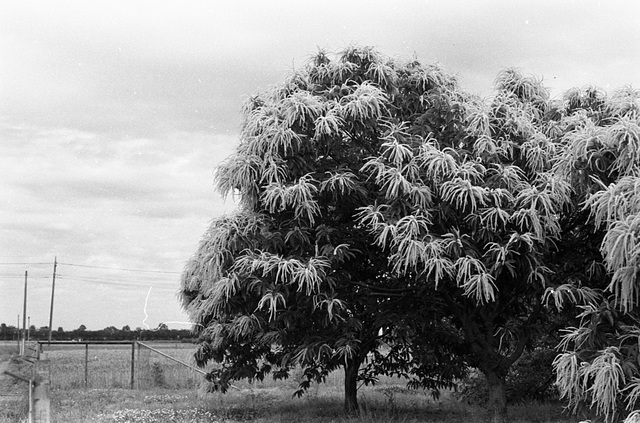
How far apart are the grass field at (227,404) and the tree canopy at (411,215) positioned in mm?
1257

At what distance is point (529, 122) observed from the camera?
1259cm

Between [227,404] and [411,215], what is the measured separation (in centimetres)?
774

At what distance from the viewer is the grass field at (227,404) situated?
44.4 feet

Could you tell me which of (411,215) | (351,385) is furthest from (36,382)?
(351,385)

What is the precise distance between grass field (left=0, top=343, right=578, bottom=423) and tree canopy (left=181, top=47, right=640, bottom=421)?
1.26 m

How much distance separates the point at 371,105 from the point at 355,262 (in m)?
2.70

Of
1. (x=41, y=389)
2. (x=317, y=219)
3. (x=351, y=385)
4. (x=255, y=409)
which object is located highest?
(x=317, y=219)

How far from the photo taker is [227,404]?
54.4 ft

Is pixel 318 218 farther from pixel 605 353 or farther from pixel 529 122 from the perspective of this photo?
pixel 605 353

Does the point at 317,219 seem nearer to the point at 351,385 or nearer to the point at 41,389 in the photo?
the point at 351,385

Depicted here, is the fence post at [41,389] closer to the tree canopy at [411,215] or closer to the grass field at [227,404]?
the tree canopy at [411,215]

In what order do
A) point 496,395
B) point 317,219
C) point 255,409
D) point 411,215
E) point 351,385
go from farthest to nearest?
point 255,409 → point 351,385 → point 496,395 → point 317,219 → point 411,215

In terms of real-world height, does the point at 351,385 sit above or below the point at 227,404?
above

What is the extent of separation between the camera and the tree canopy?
432 inches
